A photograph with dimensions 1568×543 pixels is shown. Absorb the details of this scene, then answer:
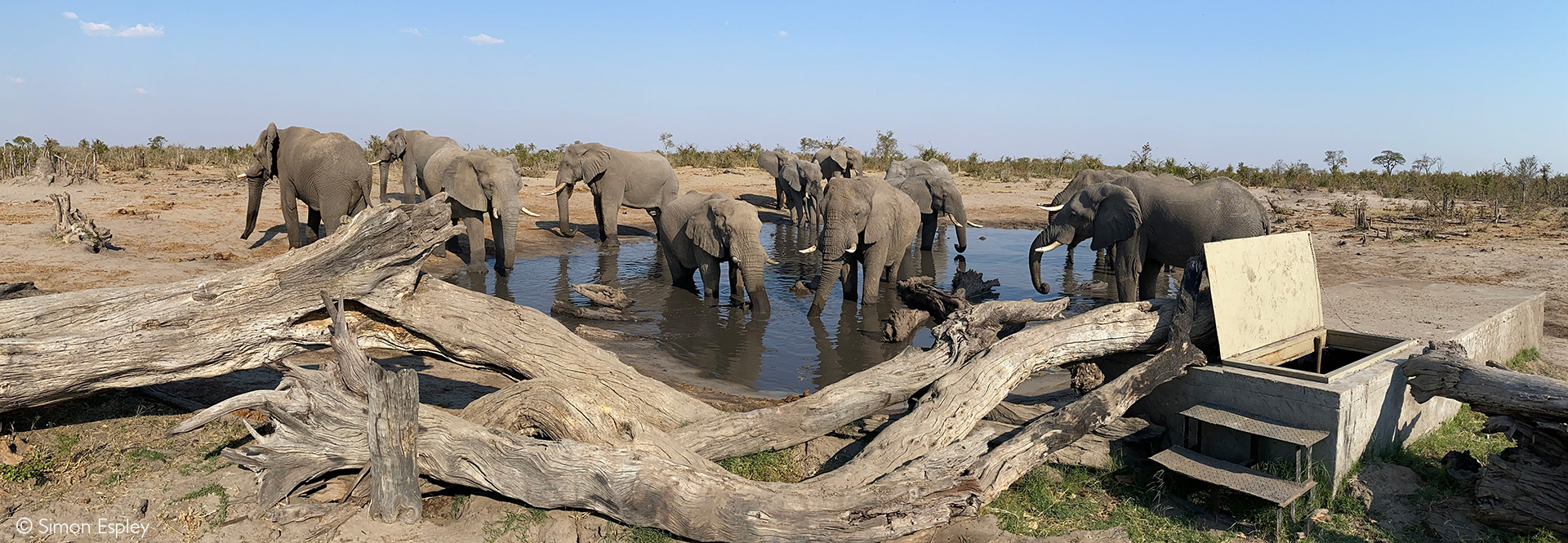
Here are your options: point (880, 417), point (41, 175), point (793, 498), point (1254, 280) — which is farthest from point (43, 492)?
point (41, 175)

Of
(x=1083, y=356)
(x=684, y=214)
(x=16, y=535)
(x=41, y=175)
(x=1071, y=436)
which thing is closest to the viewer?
(x=16, y=535)

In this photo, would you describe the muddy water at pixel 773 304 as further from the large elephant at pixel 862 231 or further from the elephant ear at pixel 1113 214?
the elephant ear at pixel 1113 214

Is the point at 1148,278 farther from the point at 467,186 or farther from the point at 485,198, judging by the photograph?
the point at 467,186

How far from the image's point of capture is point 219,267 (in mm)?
12484

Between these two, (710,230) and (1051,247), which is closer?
(710,230)

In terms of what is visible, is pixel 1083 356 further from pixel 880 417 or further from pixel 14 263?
pixel 14 263

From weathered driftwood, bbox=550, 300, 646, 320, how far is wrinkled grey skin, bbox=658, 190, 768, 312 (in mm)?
1349

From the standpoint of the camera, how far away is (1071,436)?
18.8 feet

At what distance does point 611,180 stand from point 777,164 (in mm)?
6804

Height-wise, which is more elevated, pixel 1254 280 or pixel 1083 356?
pixel 1254 280

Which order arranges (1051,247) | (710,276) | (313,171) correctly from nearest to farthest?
(710,276), (1051,247), (313,171)

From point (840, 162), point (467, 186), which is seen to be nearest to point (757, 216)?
point (467, 186)

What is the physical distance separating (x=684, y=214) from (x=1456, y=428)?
9.00 metres

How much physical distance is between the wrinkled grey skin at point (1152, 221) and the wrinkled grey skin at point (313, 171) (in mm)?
10458
